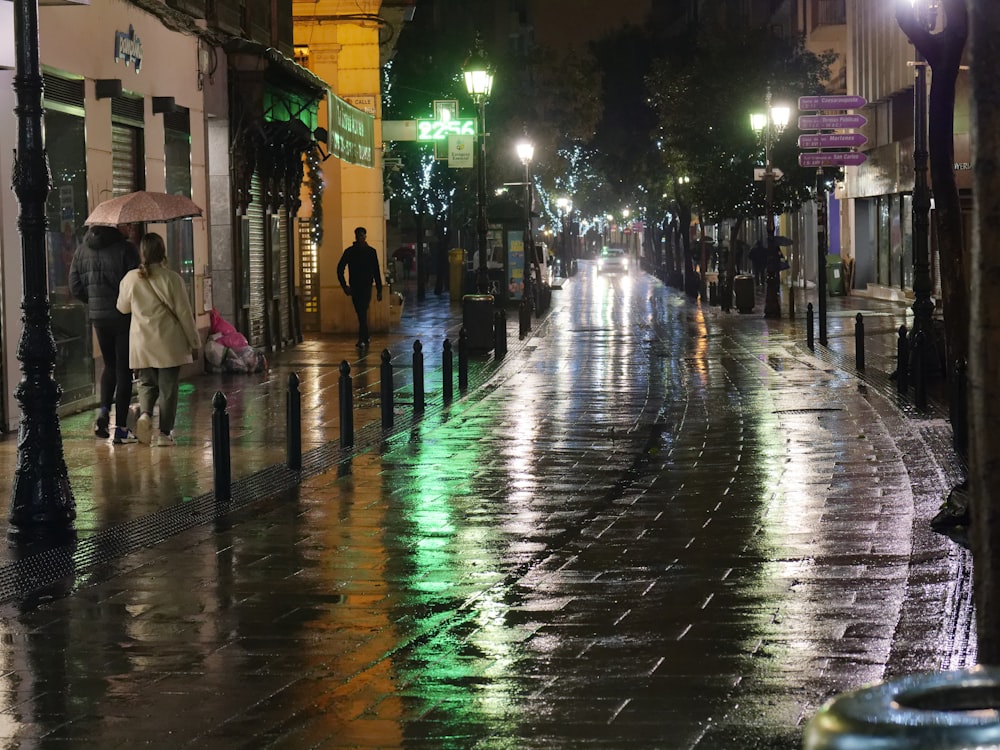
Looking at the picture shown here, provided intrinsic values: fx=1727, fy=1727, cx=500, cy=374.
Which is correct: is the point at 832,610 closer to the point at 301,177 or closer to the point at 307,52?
the point at 301,177

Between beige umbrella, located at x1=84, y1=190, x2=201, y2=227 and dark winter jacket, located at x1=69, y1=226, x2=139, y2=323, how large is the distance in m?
0.42

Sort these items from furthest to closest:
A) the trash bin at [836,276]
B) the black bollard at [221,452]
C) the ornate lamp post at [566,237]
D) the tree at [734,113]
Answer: the ornate lamp post at [566,237] < the trash bin at [836,276] < the tree at [734,113] < the black bollard at [221,452]

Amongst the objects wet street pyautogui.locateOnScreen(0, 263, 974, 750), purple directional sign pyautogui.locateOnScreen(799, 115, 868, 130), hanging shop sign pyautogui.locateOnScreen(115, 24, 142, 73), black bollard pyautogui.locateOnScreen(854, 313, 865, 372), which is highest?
hanging shop sign pyautogui.locateOnScreen(115, 24, 142, 73)

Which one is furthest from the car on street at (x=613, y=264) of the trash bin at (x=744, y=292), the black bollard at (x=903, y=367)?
the black bollard at (x=903, y=367)

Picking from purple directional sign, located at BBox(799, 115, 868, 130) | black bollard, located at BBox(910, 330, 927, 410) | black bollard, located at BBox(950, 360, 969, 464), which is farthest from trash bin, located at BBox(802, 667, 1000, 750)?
purple directional sign, located at BBox(799, 115, 868, 130)

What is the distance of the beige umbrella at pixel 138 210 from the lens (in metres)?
16.4

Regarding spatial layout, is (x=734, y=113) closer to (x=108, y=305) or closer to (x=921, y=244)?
(x=921, y=244)

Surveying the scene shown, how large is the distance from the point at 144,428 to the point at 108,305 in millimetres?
1267

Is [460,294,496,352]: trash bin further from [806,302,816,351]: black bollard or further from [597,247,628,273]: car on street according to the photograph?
[597,247,628,273]: car on street

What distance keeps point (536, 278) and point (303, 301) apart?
37.5ft

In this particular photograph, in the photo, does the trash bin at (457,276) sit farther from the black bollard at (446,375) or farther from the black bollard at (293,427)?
the black bollard at (293,427)

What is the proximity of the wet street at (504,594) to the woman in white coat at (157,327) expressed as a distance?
49cm

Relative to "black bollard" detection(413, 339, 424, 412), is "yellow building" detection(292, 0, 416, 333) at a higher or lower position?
→ higher

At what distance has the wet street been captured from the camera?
641 centimetres
